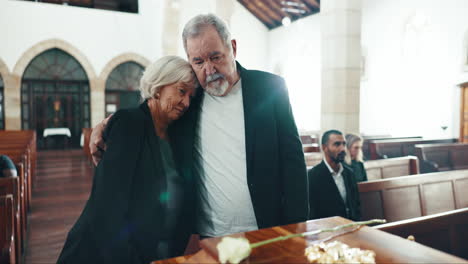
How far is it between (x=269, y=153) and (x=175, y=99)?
0.45 metres

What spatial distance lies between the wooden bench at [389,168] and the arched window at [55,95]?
11384mm

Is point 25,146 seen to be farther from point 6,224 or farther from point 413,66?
point 413,66

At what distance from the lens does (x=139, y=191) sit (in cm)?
140

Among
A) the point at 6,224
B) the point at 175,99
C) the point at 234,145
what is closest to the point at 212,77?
the point at 175,99

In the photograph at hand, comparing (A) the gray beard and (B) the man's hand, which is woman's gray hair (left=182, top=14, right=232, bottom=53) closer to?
(A) the gray beard

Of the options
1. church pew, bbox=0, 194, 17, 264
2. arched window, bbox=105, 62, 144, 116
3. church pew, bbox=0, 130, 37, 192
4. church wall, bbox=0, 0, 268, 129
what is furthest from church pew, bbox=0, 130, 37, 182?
arched window, bbox=105, 62, 144, 116

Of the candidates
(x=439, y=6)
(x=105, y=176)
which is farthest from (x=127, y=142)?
(x=439, y=6)

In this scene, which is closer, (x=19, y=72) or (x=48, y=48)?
(x=19, y=72)

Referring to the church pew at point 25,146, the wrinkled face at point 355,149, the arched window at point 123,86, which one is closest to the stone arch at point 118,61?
the arched window at point 123,86

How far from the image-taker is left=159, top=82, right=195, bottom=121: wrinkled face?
1517 millimetres

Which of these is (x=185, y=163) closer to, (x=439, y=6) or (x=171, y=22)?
(x=171, y=22)

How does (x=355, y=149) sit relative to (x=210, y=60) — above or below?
below

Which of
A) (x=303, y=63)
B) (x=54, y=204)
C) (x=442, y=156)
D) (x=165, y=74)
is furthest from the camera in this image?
(x=303, y=63)

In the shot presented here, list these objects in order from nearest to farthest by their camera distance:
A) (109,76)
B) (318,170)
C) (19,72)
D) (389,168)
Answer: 1. (318,170)
2. (389,168)
3. (19,72)
4. (109,76)
